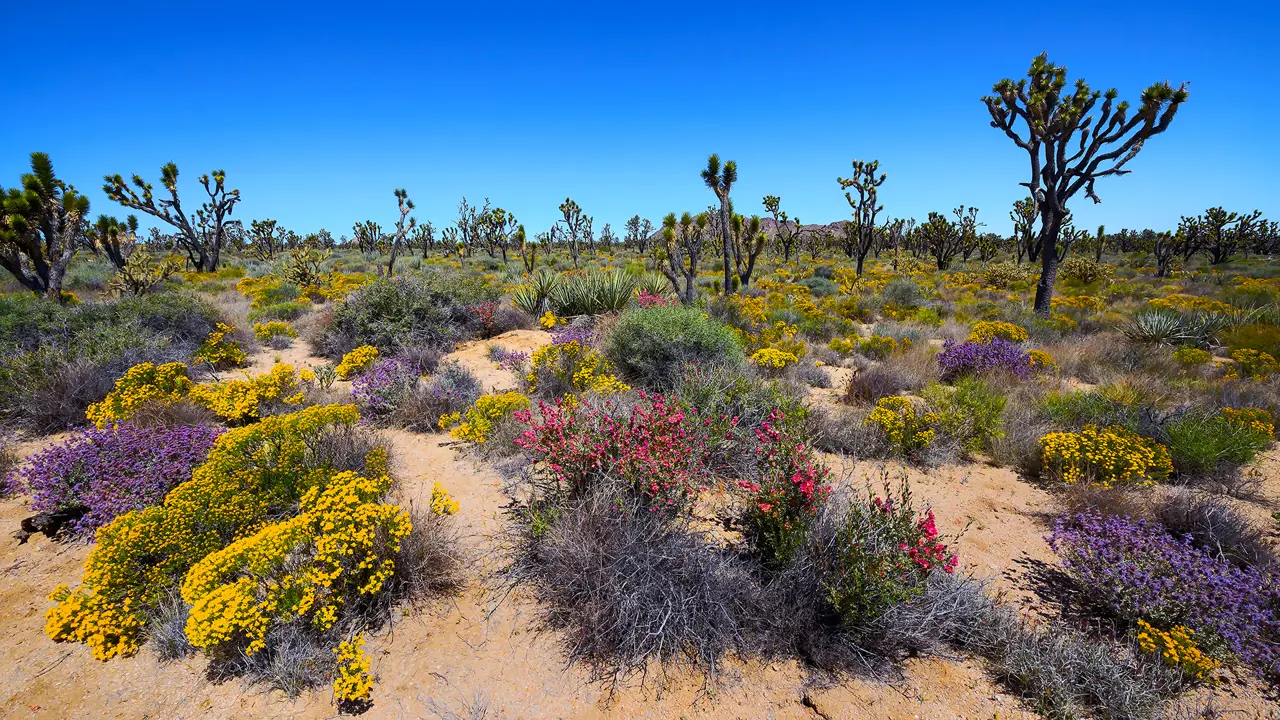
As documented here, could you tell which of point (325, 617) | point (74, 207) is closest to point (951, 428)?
point (325, 617)

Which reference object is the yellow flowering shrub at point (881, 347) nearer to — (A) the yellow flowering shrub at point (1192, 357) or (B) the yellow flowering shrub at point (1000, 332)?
(B) the yellow flowering shrub at point (1000, 332)

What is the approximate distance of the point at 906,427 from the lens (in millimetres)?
5555

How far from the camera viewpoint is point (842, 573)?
3053 millimetres

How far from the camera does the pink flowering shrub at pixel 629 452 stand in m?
3.84

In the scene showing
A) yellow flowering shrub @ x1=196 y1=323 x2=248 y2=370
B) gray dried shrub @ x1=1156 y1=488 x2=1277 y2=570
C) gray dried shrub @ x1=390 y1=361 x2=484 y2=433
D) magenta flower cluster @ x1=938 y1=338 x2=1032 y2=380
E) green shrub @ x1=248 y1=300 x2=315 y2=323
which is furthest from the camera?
green shrub @ x1=248 y1=300 x2=315 y2=323

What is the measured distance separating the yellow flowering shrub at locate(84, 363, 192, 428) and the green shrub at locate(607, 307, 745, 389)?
5729mm

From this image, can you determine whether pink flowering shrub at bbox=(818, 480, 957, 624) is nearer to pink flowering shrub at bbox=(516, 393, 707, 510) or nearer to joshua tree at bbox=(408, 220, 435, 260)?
pink flowering shrub at bbox=(516, 393, 707, 510)

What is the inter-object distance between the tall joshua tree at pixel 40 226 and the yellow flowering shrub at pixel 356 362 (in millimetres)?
10225

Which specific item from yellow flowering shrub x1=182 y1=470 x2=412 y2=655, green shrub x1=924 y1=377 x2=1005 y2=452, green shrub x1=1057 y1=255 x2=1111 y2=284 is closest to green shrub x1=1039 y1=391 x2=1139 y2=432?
green shrub x1=924 y1=377 x2=1005 y2=452

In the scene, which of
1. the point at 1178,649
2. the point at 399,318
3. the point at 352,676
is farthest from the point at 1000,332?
the point at 399,318

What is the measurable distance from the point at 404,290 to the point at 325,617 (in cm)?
878

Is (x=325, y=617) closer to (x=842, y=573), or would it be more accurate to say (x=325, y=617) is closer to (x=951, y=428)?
(x=842, y=573)

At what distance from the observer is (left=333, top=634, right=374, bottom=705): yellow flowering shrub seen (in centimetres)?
263

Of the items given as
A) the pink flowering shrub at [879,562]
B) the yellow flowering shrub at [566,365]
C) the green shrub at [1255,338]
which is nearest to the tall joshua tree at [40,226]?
the yellow flowering shrub at [566,365]
